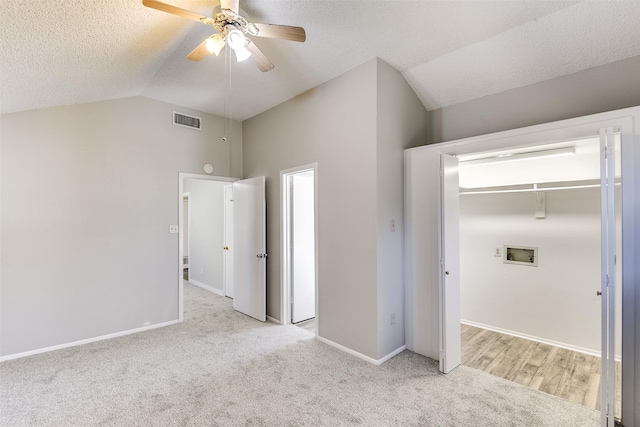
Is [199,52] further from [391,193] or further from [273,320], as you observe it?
[273,320]

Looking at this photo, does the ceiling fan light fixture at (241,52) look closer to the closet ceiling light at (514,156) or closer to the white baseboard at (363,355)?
the closet ceiling light at (514,156)

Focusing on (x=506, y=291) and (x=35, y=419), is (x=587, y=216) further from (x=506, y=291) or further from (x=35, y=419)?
(x=35, y=419)

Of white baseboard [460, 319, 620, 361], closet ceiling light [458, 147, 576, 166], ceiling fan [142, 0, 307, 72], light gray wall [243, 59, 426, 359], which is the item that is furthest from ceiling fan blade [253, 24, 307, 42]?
white baseboard [460, 319, 620, 361]

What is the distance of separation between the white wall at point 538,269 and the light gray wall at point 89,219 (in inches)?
157

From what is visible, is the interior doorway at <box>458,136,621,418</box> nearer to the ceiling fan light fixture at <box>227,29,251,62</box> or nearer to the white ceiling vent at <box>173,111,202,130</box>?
the ceiling fan light fixture at <box>227,29,251,62</box>

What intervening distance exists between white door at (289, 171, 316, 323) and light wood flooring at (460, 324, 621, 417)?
6.64 ft

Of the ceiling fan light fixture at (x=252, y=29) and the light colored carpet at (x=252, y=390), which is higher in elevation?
the ceiling fan light fixture at (x=252, y=29)

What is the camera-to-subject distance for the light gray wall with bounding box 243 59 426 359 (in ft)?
9.44

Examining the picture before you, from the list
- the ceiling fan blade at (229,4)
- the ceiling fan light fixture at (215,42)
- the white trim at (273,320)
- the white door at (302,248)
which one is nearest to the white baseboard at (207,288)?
the white trim at (273,320)

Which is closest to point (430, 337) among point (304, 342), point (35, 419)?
point (304, 342)

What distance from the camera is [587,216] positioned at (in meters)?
3.14

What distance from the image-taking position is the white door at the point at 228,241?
526 centimetres

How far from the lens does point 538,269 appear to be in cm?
344

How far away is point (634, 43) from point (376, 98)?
78.3 inches
